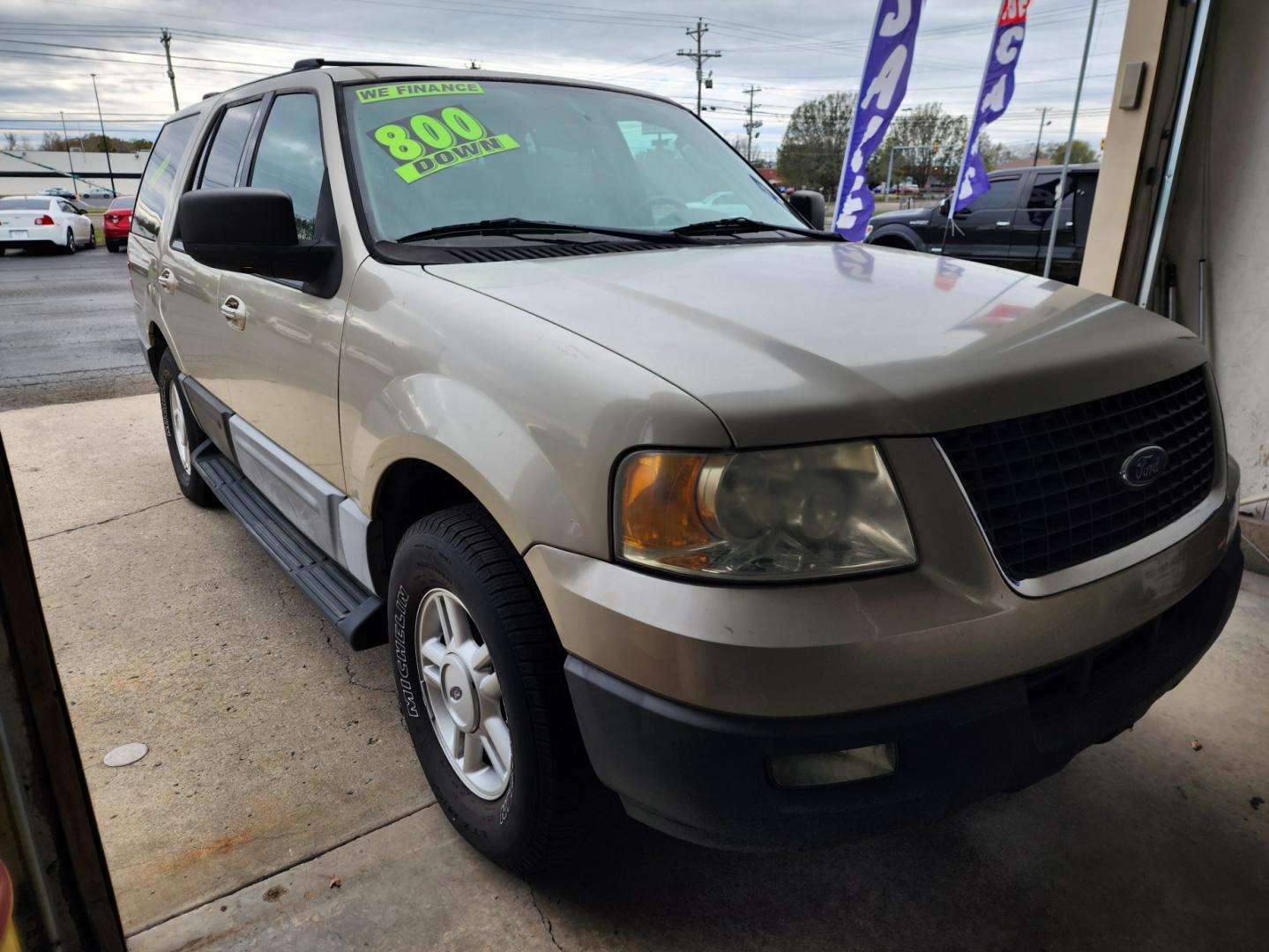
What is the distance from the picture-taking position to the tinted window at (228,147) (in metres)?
3.28

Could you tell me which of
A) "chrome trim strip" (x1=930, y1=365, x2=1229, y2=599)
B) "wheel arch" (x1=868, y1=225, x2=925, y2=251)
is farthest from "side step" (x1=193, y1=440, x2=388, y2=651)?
"wheel arch" (x1=868, y1=225, x2=925, y2=251)

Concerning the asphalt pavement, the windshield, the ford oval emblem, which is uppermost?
the windshield

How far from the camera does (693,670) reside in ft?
4.62

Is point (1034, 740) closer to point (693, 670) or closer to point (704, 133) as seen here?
point (693, 670)

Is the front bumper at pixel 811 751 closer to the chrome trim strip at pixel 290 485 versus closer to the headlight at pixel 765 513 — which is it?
the headlight at pixel 765 513

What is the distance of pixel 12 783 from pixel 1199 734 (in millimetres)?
2972

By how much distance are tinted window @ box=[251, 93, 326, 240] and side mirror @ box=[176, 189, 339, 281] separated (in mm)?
184

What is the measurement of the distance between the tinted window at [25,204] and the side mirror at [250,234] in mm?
21890

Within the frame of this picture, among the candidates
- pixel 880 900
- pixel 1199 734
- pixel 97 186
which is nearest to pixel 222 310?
pixel 880 900

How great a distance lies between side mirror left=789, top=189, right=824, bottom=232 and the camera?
11.5ft

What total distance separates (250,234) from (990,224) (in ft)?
35.1

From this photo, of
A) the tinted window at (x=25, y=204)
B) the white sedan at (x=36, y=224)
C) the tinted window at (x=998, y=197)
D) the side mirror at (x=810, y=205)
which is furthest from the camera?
the tinted window at (x=25, y=204)

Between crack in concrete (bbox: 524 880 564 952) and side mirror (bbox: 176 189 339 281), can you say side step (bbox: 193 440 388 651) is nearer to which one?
crack in concrete (bbox: 524 880 564 952)

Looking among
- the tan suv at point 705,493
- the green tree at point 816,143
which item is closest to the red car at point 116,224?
the tan suv at point 705,493
